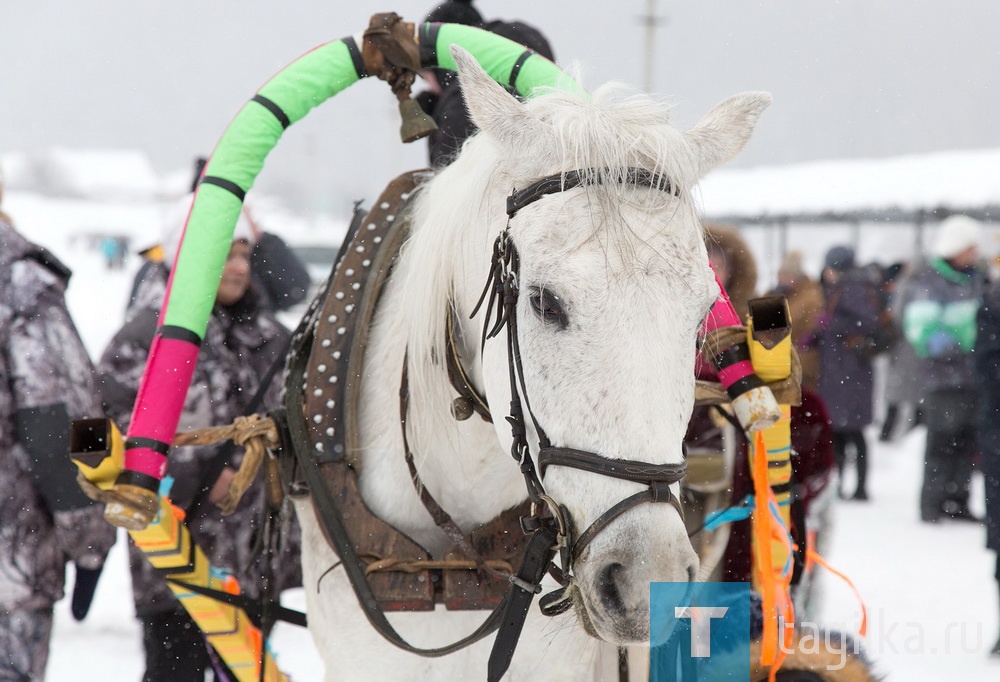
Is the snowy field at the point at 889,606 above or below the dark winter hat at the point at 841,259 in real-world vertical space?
below

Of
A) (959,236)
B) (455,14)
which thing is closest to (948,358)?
(959,236)

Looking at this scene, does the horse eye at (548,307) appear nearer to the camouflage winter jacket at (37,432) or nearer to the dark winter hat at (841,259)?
the camouflage winter jacket at (37,432)

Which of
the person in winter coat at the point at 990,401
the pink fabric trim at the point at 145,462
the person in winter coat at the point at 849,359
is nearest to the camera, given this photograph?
the pink fabric trim at the point at 145,462

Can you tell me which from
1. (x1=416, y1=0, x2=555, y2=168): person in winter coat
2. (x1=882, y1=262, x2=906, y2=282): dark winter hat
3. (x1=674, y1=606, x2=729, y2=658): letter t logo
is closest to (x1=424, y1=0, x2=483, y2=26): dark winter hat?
(x1=416, y1=0, x2=555, y2=168): person in winter coat

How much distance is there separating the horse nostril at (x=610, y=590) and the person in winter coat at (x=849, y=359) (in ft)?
21.8

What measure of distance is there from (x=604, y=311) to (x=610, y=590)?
1.37 ft

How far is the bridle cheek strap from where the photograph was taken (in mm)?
1305

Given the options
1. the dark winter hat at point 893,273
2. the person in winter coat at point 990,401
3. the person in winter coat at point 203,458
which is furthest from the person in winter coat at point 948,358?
the person in winter coat at point 203,458

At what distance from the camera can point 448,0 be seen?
10.6ft

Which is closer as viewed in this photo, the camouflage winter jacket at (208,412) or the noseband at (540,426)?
the noseband at (540,426)

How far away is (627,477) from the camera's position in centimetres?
131

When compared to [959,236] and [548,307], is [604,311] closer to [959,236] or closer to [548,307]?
[548,307]

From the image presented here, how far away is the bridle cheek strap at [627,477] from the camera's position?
1.30 m

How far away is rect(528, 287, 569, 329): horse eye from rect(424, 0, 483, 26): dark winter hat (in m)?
1.98
